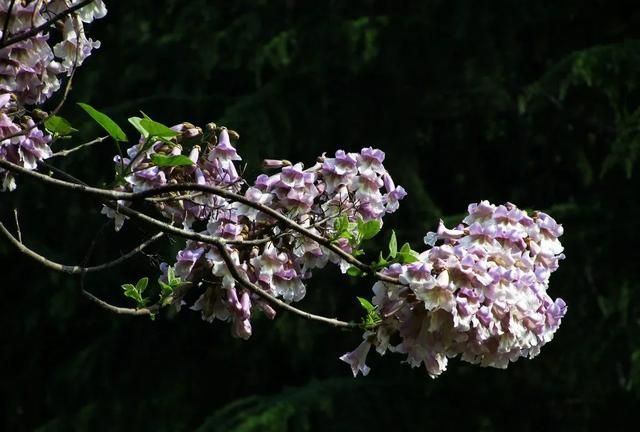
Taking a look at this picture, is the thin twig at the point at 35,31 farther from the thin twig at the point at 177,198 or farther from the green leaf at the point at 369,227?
the green leaf at the point at 369,227

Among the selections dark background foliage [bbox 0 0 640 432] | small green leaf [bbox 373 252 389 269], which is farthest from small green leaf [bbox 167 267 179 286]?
dark background foliage [bbox 0 0 640 432]

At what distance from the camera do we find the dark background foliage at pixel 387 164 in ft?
16.7

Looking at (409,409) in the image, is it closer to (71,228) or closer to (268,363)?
(268,363)

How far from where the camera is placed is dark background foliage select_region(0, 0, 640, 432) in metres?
5.09

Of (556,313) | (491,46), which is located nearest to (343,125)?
(491,46)

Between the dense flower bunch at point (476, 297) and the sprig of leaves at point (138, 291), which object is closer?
the dense flower bunch at point (476, 297)

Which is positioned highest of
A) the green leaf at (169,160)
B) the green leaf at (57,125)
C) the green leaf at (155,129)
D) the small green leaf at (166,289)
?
the green leaf at (57,125)

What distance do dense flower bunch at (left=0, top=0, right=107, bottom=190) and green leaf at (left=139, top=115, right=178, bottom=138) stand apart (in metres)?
0.19

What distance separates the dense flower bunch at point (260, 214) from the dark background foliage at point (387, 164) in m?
2.95

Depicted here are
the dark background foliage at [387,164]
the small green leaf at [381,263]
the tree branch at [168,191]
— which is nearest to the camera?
the tree branch at [168,191]

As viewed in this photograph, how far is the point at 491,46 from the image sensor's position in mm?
5441

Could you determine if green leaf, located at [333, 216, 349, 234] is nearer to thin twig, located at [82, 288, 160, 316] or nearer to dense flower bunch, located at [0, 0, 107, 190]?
thin twig, located at [82, 288, 160, 316]

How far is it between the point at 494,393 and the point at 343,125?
4.37ft

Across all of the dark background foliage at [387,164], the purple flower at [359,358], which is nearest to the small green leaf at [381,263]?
the purple flower at [359,358]
